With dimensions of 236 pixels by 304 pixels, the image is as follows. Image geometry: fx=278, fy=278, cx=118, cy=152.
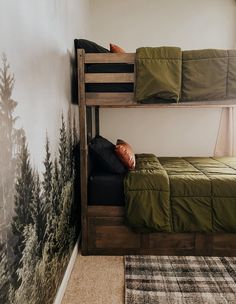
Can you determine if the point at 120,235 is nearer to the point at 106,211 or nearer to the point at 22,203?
the point at 106,211

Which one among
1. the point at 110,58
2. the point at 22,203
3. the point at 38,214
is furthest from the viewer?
the point at 110,58

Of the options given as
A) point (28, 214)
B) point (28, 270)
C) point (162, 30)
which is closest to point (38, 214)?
point (28, 214)

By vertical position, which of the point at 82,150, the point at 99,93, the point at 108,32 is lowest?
the point at 82,150

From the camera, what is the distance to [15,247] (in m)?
1.07

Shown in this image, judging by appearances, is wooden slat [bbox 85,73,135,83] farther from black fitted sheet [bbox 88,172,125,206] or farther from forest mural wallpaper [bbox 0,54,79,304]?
black fitted sheet [bbox 88,172,125,206]

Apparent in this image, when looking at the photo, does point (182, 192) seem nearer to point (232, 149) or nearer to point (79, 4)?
point (232, 149)

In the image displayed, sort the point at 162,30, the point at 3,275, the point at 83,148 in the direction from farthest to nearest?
the point at 162,30 → the point at 83,148 → the point at 3,275

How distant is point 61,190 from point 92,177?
1.53ft

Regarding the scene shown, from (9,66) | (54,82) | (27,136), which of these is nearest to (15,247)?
(27,136)

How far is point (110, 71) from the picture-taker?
2.17 m

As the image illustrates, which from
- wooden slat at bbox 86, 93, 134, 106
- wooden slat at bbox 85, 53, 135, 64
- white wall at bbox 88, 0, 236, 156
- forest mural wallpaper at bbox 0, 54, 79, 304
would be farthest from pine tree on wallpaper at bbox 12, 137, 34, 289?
white wall at bbox 88, 0, 236, 156

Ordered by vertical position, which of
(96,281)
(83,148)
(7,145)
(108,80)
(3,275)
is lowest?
(96,281)

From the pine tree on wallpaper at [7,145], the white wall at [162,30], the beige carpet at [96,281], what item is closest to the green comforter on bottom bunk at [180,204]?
the beige carpet at [96,281]

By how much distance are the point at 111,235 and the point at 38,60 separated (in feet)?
4.94
